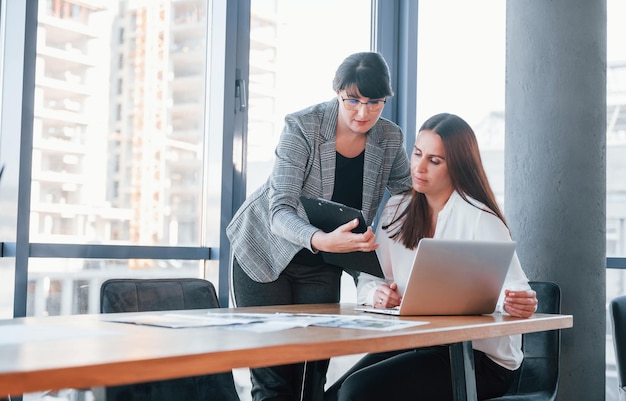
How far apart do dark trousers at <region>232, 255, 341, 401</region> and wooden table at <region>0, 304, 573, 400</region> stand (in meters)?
0.73

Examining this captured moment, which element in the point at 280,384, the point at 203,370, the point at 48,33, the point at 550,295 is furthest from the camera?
the point at 48,33

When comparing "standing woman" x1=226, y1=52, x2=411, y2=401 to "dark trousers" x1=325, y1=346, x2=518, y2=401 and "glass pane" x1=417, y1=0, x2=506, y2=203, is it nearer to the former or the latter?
"dark trousers" x1=325, y1=346, x2=518, y2=401

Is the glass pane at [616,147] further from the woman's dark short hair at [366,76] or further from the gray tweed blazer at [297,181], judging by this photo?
the woman's dark short hair at [366,76]

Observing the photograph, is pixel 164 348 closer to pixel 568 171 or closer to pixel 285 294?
pixel 285 294

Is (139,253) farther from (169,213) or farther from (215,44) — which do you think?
(215,44)

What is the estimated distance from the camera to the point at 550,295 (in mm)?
2656

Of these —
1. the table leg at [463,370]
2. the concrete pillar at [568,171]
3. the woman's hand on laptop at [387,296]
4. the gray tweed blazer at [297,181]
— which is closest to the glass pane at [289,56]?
the gray tweed blazer at [297,181]

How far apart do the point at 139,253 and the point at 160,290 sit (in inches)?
39.4

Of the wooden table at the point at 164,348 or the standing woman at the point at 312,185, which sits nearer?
the wooden table at the point at 164,348

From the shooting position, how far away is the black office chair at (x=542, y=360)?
2543 millimetres

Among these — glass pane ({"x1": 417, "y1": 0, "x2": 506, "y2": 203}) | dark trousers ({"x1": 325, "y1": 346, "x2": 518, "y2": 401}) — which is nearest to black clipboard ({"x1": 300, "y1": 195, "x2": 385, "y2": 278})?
dark trousers ({"x1": 325, "y1": 346, "x2": 518, "y2": 401})

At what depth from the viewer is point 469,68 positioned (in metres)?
4.24

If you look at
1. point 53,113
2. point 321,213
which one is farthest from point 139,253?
point 321,213

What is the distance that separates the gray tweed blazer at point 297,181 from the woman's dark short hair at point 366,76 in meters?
0.18
